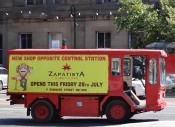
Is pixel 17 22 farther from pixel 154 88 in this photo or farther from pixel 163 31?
pixel 154 88

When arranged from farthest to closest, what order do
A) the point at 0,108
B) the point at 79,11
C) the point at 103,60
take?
the point at 79,11, the point at 0,108, the point at 103,60

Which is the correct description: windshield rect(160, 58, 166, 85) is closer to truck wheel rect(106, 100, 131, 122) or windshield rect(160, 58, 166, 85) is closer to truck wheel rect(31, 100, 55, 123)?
truck wheel rect(106, 100, 131, 122)

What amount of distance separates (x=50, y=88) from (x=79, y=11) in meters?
34.4

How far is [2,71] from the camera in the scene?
138 ft

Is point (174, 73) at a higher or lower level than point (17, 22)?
lower

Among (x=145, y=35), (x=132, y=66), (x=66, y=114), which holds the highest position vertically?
(x=145, y=35)

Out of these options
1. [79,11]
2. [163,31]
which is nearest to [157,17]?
[163,31]

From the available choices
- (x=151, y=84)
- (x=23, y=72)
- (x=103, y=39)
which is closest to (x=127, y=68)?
(x=151, y=84)

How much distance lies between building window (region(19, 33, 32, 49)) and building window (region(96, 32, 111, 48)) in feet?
19.8

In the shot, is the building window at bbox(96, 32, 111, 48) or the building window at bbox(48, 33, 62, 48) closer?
the building window at bbox(96, 32, 111, 48)

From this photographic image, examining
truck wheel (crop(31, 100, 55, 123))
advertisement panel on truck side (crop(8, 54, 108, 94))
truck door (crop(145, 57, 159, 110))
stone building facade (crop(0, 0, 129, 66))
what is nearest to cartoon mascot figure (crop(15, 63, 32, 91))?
advertisement panel on truck side (crop(8, 54, 108, 94))

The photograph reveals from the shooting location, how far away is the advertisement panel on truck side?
20.3 metres

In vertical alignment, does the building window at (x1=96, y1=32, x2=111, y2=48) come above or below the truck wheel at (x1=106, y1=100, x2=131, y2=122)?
above

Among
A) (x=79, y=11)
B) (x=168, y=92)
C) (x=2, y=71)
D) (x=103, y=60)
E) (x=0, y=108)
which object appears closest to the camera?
(x=103, y=60)
